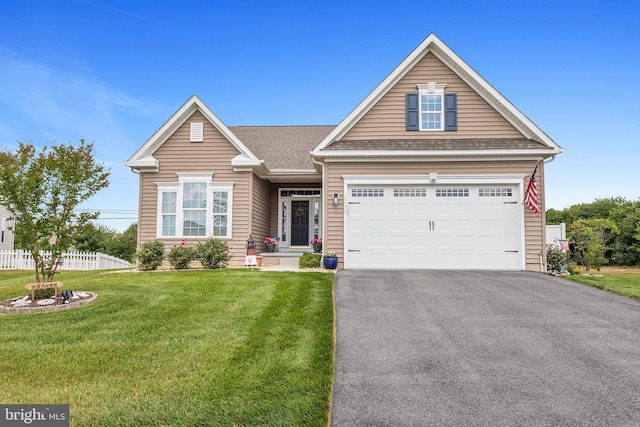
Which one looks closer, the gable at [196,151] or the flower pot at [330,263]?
the flower pot at [330,263]

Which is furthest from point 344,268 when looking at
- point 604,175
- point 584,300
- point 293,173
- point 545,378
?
point 604,175

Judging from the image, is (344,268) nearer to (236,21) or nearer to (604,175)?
(236,21)

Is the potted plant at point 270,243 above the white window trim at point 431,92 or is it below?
A: below

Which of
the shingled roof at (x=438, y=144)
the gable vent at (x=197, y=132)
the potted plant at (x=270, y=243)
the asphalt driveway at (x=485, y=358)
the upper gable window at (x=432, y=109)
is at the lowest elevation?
the asphalt driveway at (x=485, y=358)

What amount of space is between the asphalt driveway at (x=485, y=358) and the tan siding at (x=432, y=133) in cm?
588

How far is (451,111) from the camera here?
477 inches

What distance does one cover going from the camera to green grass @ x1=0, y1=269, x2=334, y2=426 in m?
3.14

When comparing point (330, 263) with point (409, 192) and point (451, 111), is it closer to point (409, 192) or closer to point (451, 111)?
point (409, 192)

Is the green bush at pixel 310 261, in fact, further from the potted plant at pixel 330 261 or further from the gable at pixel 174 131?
the gable at pixel 174 131

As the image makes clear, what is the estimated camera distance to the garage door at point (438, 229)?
11375mm

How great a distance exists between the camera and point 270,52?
1750 centimetres

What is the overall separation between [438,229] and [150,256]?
9055 mm

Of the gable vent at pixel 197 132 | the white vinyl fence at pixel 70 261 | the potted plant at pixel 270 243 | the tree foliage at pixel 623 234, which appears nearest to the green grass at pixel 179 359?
the potted plant at pixel 270 243

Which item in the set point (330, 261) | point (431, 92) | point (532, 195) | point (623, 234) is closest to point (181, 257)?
point (330, 261)
